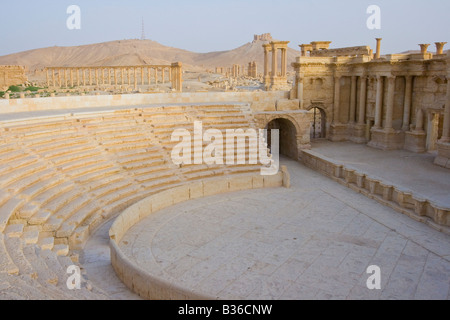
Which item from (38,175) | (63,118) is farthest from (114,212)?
(63,118)

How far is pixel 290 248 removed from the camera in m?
10.4

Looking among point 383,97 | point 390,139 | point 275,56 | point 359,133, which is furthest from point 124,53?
point 390,139

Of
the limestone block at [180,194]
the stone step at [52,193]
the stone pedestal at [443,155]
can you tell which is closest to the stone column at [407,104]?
the stone pedestal at [443,155]

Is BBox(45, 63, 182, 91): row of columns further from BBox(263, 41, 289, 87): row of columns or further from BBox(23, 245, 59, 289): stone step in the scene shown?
BBox(23, 245, 59, 289): stone step

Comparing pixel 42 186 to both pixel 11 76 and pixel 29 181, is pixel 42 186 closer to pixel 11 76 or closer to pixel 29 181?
pixel 29 181

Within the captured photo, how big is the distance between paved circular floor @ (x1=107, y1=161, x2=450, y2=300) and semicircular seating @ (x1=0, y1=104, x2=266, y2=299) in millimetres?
1457

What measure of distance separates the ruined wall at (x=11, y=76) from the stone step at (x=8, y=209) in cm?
2707

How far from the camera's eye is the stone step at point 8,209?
8.67 meters

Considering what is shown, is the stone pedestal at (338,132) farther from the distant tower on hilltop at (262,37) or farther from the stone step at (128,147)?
the distant tower on hilltop at (262,37)

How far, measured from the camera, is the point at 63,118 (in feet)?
50.6

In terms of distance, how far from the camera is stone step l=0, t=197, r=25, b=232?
341 inches

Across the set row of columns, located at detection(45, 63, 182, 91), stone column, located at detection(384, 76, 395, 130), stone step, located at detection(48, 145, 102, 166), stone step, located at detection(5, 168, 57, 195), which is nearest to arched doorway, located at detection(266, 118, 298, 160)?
stone column, located at detection(384, 76, 395, 130)
